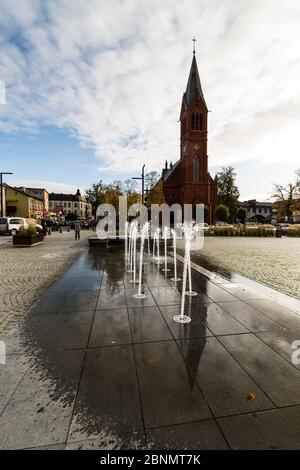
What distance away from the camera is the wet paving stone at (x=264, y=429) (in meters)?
2.19

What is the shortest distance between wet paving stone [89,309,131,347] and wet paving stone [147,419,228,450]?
1.75 meters

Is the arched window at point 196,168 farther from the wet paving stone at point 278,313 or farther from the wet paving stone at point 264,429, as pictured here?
the wet paving stone at point 264,429

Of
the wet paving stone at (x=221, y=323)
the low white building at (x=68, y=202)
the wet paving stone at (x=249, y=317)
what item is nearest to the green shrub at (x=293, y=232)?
the wet paving stone at (x=249, y=317)

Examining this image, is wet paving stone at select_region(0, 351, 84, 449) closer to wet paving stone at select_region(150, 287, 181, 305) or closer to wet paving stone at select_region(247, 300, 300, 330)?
wet paving stone at select_region(150, 287, 181, 305)

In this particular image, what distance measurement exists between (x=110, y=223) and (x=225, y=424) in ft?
89.0

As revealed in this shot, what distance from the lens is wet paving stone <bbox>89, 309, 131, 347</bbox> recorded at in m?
4.02

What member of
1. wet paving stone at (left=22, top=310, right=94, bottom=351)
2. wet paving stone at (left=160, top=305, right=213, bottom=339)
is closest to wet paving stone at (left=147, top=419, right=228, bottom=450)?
wet paving stone at (left=160, top=305, right=213, bottom=339)

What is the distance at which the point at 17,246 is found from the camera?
1656 cm

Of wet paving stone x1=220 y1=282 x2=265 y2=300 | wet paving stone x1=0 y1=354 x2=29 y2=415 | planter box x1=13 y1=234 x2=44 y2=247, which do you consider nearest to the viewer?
wet paving stone x1=0 y1=354 x2=29 y2=415

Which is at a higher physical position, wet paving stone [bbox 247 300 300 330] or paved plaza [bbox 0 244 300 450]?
wet paving stone [bbox 247 300 300 330]

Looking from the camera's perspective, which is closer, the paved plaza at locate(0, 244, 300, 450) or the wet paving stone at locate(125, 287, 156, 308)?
the paved plaza at locate(0, 244, 300, 450)

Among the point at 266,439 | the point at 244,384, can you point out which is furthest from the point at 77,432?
the point at 244,384
